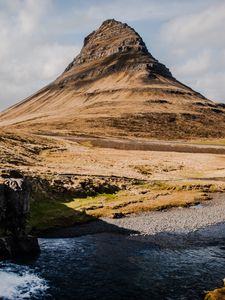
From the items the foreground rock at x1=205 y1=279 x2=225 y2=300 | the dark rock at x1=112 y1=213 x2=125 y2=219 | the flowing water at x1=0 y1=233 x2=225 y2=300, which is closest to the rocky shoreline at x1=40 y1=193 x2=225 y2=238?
the dark rock at x1=112 y1=213 x2=125 y2=219

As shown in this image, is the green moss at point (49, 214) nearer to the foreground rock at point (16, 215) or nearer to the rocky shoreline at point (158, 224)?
the rocky shoreline at point (158, 224)

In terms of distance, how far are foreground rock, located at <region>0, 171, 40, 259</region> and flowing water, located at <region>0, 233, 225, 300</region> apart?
213 cm

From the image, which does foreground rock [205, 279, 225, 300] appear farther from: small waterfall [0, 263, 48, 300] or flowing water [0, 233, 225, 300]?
small waterfall [0, 263, 48, 300]

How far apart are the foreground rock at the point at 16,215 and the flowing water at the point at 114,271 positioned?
2133mm

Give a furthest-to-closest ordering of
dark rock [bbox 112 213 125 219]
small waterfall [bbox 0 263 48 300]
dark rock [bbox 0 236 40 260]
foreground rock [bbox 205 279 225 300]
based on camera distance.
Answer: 1. dark rock [bbox 112 213 125 219]
2. dark rock [bbox 0 236 40 260]
3. small waterfall [bbox 0 263 48 300]
4. foreground rock [bbox 205 279 225 300]

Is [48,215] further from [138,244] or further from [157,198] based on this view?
[157,198]

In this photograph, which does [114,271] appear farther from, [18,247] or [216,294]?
[18,247]

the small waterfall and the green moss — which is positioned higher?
the green moss

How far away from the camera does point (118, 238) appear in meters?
54.9

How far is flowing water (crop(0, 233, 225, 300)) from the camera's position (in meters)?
37.7

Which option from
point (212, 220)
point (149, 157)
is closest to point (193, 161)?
point (149, 157)

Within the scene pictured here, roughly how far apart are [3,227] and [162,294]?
853 inches

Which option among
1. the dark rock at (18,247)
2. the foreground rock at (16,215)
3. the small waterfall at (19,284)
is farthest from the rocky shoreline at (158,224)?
the small waterfall at (19,284)

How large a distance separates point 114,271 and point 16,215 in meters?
14.2
